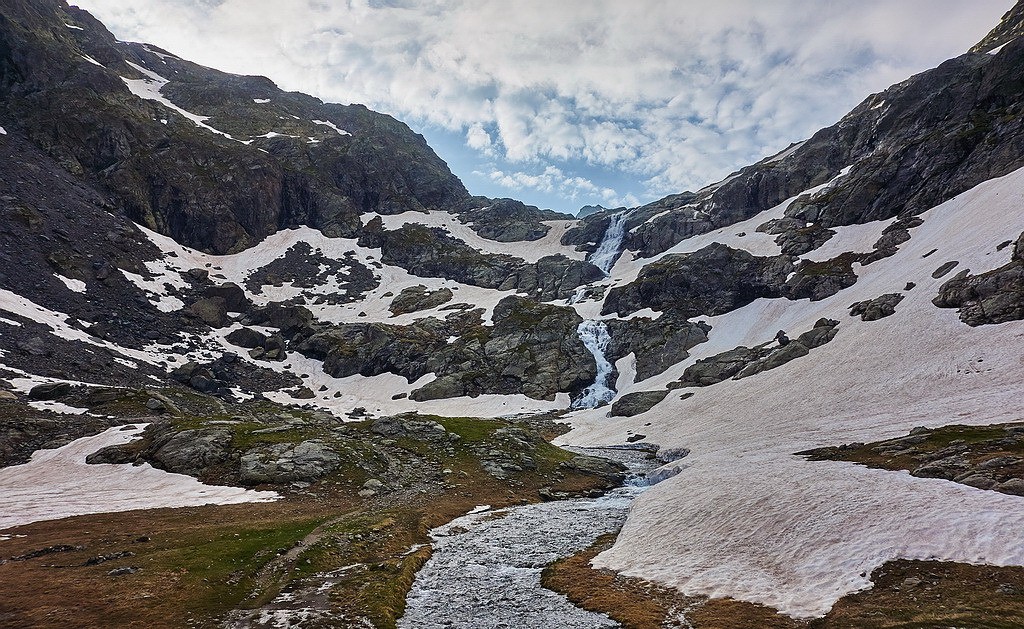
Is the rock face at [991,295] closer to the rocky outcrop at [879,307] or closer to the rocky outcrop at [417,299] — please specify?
the rocky outcrop at [879,307]

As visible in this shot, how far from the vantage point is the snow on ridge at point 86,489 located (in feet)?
119

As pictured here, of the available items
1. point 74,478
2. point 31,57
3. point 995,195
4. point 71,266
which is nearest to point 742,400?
point 995,195

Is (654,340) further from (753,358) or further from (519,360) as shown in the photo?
(519,360)

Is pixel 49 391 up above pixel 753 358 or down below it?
above

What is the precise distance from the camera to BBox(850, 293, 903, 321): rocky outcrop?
70.6 meters

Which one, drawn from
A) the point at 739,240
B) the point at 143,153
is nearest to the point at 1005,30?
the point at 739,240

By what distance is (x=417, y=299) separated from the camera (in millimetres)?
156500

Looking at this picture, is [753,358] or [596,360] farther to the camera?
[596,360]

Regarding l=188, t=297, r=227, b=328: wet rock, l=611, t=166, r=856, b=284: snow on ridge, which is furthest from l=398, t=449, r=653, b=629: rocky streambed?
l=188, t=297, r=227, b=328: wet rock

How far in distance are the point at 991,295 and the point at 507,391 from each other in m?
81.1

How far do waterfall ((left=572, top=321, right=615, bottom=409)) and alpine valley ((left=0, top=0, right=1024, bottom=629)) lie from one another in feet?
2.62

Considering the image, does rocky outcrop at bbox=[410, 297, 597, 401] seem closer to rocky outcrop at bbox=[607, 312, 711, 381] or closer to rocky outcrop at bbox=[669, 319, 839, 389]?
rocky outcrop at bbox=[607, 312, 711, 381]

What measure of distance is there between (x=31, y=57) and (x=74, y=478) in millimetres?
190615

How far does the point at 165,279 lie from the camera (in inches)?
4938
